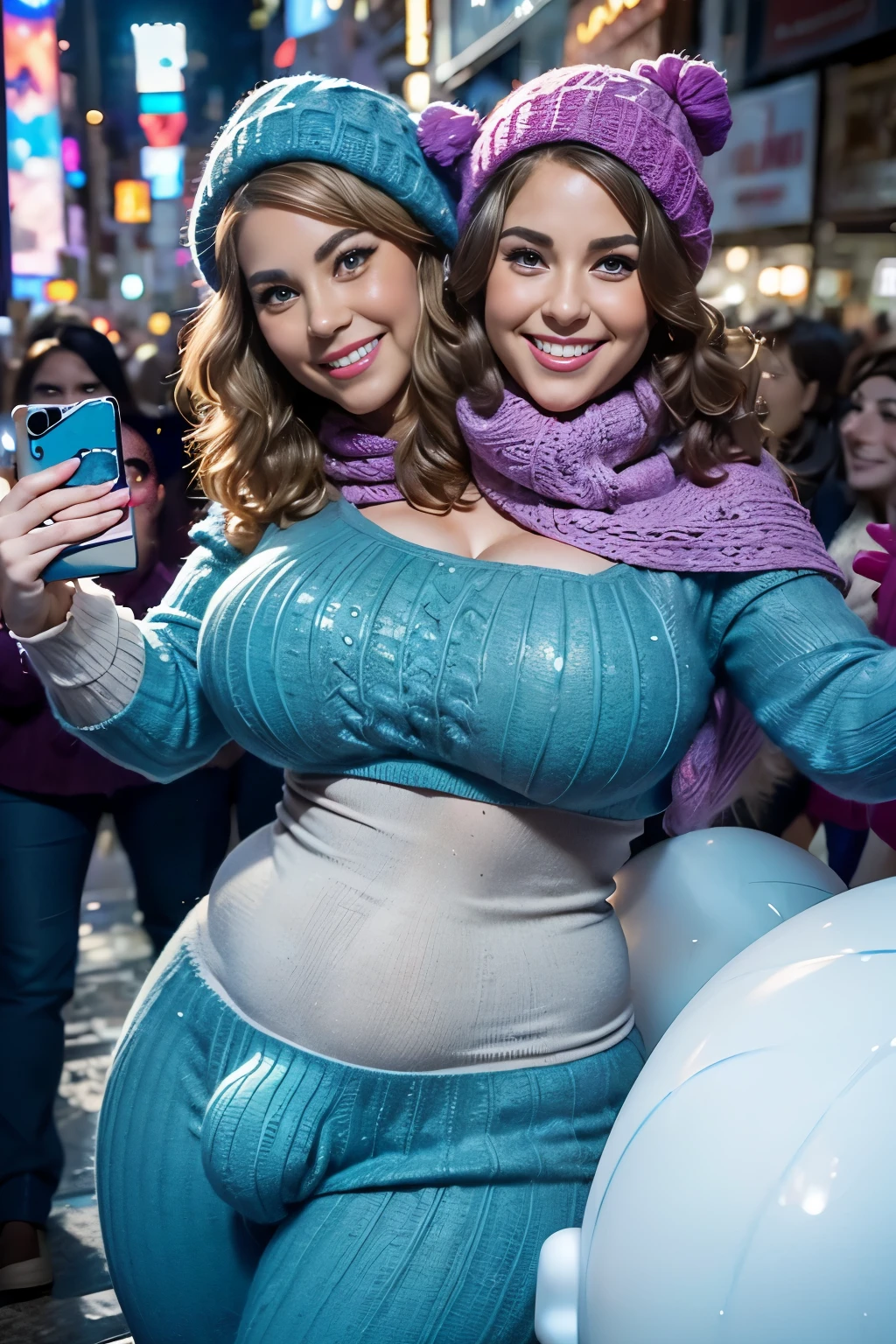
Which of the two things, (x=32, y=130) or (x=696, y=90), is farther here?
(x=32, y=130)

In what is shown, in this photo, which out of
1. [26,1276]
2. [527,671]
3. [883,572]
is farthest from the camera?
[26,1276]

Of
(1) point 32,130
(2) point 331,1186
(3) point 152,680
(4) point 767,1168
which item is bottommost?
(2) point 331,1186

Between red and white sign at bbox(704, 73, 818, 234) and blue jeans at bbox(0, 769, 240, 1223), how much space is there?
343cm

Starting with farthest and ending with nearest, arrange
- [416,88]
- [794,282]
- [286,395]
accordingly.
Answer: [794,282] → [416,88] → [286,395]

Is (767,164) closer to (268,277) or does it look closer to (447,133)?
(447,133)

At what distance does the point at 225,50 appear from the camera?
2.74m

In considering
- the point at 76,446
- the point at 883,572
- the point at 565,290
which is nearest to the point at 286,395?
the point at 76,446

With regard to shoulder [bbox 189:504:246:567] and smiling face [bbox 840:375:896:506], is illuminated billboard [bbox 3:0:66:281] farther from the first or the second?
smiling face [bbox 840:375:896:506]

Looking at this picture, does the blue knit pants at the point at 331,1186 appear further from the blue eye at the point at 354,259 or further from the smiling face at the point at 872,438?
the smiling face at the point at 872,438

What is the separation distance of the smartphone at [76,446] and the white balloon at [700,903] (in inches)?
27.6

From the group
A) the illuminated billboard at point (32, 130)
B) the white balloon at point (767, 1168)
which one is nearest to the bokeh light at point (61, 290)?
the illuminated billboard at point (32, 130)

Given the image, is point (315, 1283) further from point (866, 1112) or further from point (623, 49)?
point (623, 49)

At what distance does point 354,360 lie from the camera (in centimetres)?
145

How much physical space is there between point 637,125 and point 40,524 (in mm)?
712
